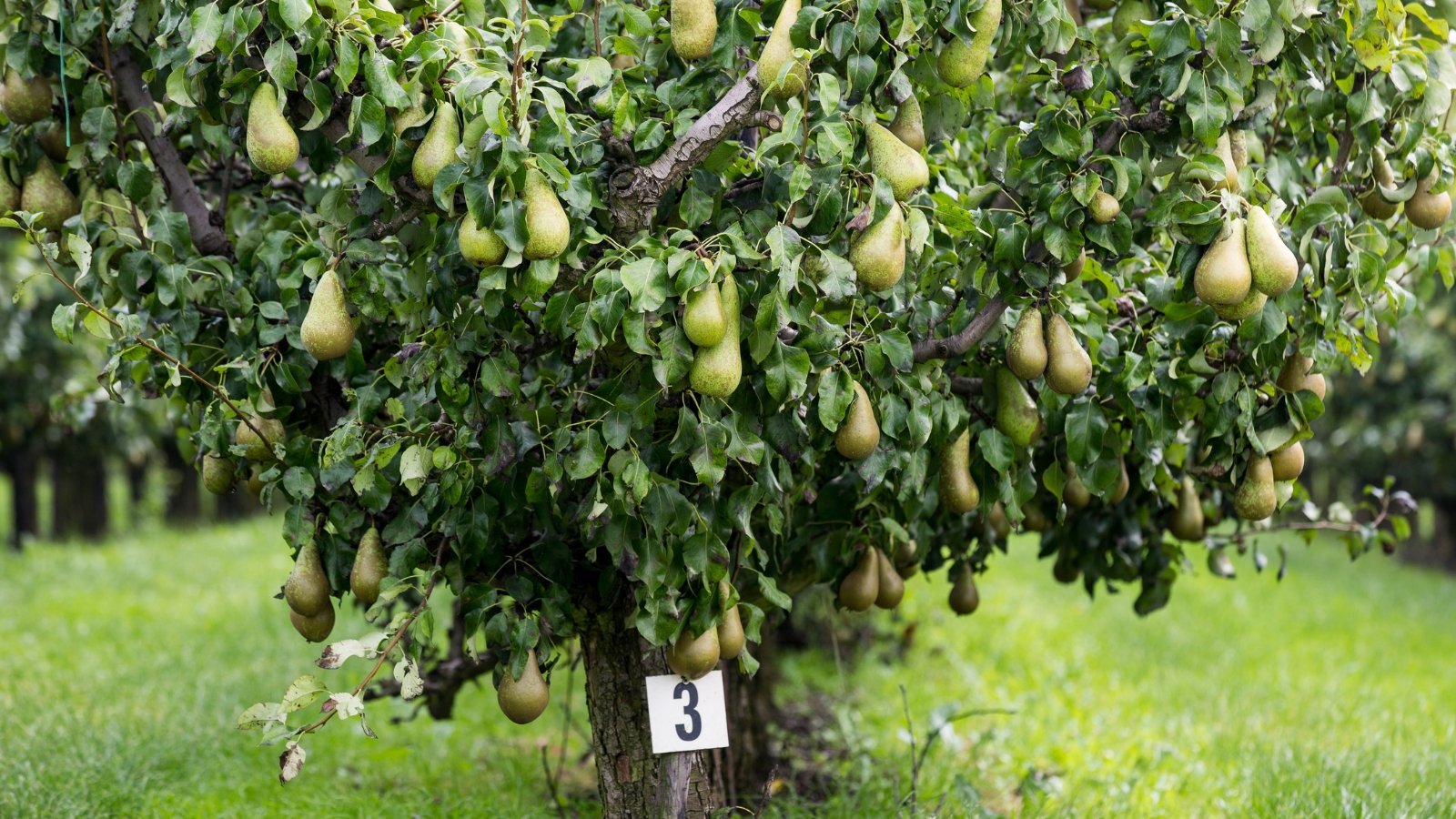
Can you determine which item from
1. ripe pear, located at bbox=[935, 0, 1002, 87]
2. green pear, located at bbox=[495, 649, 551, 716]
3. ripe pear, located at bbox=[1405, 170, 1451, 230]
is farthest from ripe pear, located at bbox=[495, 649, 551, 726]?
ripe pear, located at bbox=[1405, 170, 1451, 230]

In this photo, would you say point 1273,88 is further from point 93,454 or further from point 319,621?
point 93,454

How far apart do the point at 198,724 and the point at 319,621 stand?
2.18 meters

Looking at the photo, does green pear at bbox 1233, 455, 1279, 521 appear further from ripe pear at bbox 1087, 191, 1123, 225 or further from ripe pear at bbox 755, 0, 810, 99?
ripe pear at bbox 755, 0, 810, 99

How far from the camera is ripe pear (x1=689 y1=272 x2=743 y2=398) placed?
1.82 m

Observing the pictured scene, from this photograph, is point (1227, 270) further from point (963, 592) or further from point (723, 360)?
point (963, 592)

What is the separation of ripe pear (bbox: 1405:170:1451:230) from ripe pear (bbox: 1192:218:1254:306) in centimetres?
50

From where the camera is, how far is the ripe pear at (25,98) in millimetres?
2309

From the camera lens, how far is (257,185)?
281 cm

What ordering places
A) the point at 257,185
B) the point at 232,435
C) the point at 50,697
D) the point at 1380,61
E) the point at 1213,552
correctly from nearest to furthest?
the point at 1380,61 < the point at 232,435 < the point at 257,185 < the point at 1213,552 < the point at 50,697

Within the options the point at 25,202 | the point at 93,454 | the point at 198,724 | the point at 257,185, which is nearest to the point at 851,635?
A: the point at 198,724

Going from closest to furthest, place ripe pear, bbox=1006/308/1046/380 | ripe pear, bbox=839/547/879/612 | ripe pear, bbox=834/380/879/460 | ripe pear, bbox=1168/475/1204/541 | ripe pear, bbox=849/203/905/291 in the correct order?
1. ripe pear, bbox=849/203/905/291
2. ripe pear, bbox=834/380/879/460
3. ripe pear, bbox=1006/308/1046/380
4. ripe pear, bbox=839/547/879/612
5. ripe pear, bbox=1168/475/1204/541

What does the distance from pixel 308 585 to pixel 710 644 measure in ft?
2.51

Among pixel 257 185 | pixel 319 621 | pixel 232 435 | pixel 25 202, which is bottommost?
pixel 319 621

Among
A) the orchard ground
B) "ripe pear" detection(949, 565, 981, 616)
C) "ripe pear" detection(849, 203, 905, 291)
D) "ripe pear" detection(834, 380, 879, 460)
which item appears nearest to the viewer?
"ripe pear" detection(849, 203, 905, 291)
